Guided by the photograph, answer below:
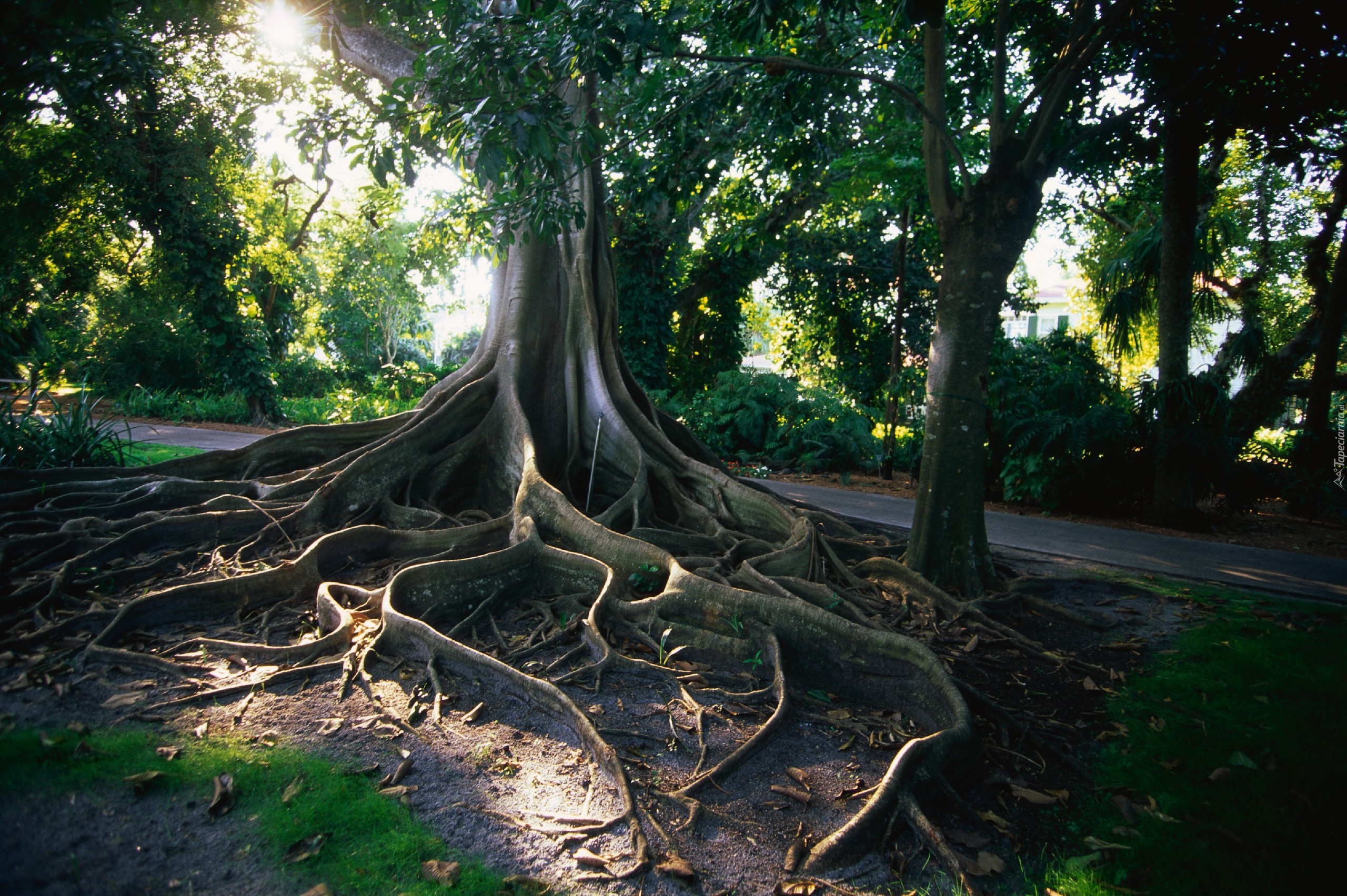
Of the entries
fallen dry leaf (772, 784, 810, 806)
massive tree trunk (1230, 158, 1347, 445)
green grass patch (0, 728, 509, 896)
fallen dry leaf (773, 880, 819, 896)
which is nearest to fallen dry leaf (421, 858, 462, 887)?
green grass patch (0, 728, 509, 896)

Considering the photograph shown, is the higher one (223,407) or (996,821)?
(223,407)

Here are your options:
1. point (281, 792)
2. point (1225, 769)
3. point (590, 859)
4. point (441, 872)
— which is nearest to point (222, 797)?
point (281, 792)

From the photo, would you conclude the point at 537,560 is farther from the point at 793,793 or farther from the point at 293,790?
the point at 793,793

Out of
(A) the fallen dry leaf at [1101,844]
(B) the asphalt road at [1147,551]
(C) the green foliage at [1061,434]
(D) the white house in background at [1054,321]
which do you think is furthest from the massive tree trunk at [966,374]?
(D) the white house in background at [1054,321]

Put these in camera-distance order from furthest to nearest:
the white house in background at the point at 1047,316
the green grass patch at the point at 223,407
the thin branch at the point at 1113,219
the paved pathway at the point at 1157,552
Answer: the white house in background at the point at 1047,316 < the green grass patch at the point at 223,407 < the thin branch at the point at 1113,219 < the paved pathway at the point at 1157,552

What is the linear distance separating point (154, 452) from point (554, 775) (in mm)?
9638

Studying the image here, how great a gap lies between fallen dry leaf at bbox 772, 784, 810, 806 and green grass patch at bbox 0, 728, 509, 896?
→ 4.11 feet

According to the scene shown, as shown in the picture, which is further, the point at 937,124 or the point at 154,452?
the point at 154,452

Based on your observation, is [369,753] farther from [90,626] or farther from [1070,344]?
[1070,344]

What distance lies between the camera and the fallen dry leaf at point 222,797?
2.76 meters

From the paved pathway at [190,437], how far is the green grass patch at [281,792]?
9141mm

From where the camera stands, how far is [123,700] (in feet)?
11.5

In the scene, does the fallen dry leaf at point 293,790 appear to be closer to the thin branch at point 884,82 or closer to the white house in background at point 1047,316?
the thin branch at point 884,82

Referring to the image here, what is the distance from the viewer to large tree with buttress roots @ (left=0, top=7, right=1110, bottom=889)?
3.88 meters
